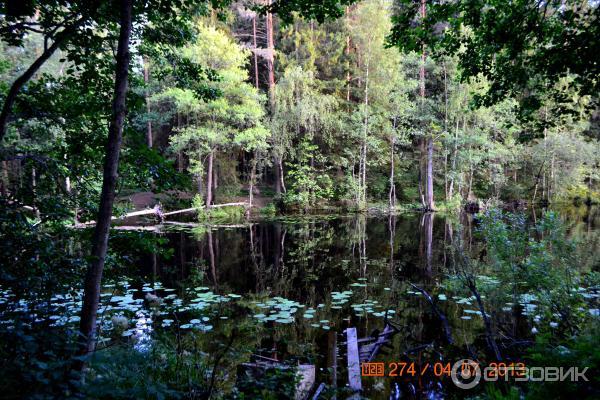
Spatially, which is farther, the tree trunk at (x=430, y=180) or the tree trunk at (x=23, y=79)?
the tree trunk at (x=430, y=180)

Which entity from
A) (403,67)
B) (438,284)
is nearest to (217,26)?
(403,67)

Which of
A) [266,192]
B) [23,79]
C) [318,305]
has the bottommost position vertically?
[318,305]

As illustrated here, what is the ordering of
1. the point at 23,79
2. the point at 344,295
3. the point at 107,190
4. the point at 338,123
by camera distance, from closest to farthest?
the point at 107,190 < the point at 23,79 < the point at 344,295 < the point at 338,123

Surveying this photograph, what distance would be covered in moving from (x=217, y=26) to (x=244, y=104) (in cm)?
855

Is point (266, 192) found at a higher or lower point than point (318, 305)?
higher

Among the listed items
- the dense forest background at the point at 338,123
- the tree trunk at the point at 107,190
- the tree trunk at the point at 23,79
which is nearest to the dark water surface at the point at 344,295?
the tree trunk at the point at 107,190

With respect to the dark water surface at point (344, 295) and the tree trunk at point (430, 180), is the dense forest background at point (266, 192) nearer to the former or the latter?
the dark water surface at point (344, 295)

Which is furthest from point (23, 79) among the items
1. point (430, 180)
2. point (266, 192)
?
point (430, 180)

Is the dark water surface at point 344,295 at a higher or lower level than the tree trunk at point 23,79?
lower

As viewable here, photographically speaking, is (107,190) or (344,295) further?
(344,295)
